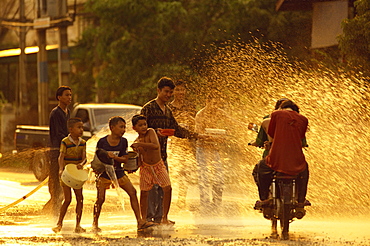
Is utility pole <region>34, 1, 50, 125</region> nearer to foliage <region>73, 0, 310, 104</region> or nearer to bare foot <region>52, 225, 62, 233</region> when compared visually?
foliage <region>73, 0, 310, 104</region>

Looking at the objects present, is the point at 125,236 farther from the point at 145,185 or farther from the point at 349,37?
the point at 349,37

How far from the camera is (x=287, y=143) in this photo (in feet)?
31.1

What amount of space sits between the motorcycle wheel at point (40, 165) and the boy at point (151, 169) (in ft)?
27.2

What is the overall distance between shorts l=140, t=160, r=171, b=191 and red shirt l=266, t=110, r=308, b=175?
1.36 m

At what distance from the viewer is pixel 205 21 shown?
29109 millimetres

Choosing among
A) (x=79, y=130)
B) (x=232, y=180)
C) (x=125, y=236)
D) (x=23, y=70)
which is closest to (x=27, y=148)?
(x=232, y=180)

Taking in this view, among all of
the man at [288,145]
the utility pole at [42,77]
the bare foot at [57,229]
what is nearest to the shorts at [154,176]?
the bare foot at [57,229]

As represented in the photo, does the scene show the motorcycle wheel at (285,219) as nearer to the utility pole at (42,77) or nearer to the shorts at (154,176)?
the shorts at (154,176)

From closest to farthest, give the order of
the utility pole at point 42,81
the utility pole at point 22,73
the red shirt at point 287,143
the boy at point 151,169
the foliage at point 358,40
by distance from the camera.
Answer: the red shirt at point 287,143 < the boy at point 151,169 < the foliage at point 358,40 < the utility pole at point 42,81 < the utility pole at point 22,73

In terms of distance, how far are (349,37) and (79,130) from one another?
9036 mm

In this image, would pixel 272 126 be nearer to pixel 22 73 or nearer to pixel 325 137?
pixel 325 137

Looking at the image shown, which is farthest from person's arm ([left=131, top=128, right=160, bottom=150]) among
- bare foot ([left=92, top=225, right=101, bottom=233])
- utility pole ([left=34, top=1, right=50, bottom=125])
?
utility pole ([left=34, top=1, right=50, bottom=125])

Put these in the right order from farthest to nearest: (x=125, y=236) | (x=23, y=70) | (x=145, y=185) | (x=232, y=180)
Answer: (x=23, y=70), (x=232, y=180), (x=145, y=185), (x=125, y=236)

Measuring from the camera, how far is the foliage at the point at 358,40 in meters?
17.6
